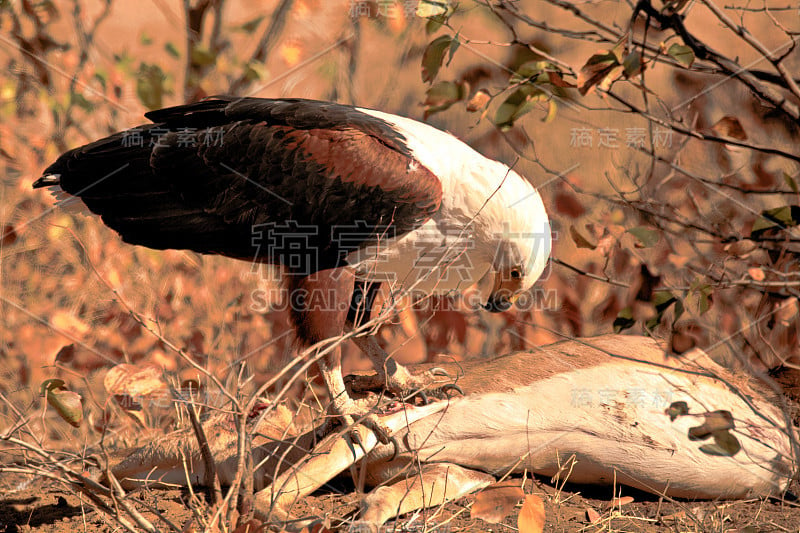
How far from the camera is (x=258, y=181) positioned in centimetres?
287

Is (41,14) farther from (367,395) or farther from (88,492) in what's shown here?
(88,492)

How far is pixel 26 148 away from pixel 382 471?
315 centimetres

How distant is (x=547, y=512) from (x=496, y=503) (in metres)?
0.49

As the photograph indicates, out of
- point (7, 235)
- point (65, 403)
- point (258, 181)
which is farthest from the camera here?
point (7, 235)

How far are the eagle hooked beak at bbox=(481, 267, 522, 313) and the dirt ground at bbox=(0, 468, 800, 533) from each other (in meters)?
0.67

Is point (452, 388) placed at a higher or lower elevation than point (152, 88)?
lower

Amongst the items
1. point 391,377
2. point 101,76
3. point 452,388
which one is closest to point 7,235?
point 101,76

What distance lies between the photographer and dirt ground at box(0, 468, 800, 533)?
2.41 meters

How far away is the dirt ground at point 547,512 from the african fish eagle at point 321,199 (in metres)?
0.38

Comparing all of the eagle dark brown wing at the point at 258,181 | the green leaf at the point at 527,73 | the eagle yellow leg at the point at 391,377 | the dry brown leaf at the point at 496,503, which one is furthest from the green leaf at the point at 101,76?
the dry brown leaf at the point at 496,503

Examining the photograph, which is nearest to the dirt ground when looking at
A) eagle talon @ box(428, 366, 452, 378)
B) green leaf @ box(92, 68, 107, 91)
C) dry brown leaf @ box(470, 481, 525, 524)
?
dry brown leaf @ box(470, 481, 525, 524)

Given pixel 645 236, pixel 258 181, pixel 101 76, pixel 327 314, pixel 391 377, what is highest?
pixel 101 76

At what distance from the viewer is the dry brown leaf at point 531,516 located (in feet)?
6.34

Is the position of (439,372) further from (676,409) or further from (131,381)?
(131,381)
